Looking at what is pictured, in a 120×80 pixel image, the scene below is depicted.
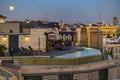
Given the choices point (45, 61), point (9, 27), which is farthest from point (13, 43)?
point (45, 61)

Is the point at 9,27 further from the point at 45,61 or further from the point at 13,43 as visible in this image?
the point at 45,61

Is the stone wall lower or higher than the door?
higher

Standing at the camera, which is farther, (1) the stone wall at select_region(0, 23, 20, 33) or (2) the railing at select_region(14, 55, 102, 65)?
(1) the stone wall at select_region(0, 23, 20, 33)

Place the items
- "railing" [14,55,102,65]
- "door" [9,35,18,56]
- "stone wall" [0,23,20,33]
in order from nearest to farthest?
"railing" [14,55,102,65] → "door" [9,35,18,56] → "stone wall" [0,23,20,33]

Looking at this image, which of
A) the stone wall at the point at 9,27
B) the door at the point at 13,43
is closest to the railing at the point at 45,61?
the door at the point at 13,43

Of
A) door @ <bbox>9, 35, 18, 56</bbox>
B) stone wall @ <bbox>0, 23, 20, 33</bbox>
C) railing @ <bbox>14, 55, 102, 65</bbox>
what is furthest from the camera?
stone wall @ <bbox>0, 23, 20, 33</bbox>

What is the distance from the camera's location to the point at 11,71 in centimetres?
1245

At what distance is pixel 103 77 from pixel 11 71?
13.2ft

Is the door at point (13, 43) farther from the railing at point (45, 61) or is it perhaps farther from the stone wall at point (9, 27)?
the railing at point (45, 61)

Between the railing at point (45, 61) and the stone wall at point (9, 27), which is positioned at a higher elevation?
the stone wall at point (9, 27)

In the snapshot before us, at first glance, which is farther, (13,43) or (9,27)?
(9,27)

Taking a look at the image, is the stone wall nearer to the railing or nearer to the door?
the door

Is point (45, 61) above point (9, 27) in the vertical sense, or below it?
below

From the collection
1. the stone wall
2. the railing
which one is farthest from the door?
the railing
